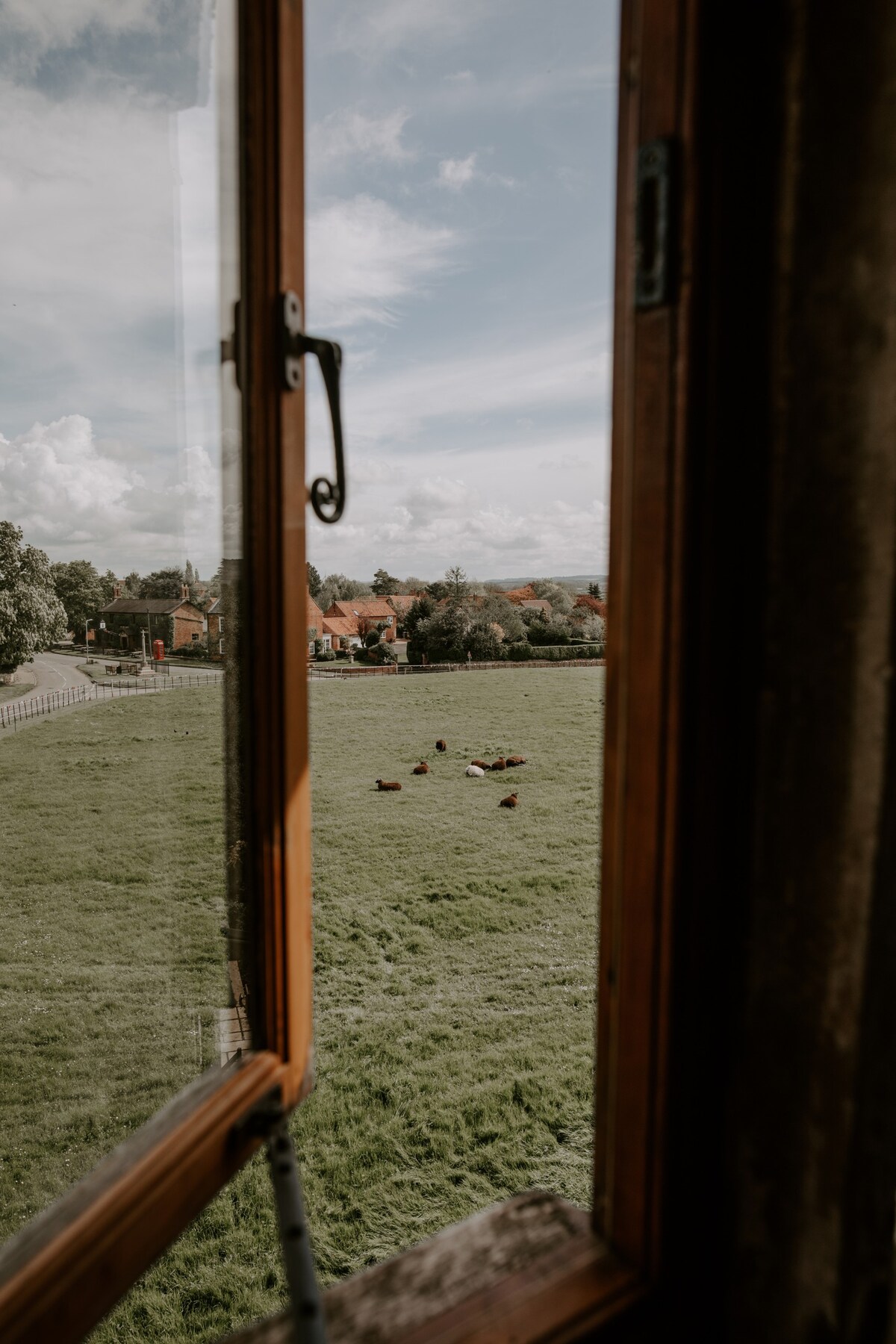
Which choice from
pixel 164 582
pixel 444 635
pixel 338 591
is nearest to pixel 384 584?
pixel 338 591

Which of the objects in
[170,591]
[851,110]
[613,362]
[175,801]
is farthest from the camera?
[175,801]

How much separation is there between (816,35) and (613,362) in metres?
0.26

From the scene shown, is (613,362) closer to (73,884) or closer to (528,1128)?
(73,884)

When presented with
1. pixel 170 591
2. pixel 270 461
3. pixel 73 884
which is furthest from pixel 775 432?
pixel 73 884

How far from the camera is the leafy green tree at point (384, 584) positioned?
21.4 m

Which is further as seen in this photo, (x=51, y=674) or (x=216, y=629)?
(x=51, y=674)

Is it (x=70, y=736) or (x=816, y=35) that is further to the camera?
(x=70, y=736)

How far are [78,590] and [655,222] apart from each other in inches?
37.3

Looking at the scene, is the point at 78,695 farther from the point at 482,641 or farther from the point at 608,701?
the point at 482,641

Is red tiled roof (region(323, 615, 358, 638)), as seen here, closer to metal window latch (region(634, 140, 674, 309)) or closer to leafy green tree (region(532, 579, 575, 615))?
leafy green tree (region(532, 579, 575, 615))

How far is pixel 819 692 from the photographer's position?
573mm

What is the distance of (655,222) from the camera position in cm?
58

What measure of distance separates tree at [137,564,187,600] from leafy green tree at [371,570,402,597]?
66.7 feet

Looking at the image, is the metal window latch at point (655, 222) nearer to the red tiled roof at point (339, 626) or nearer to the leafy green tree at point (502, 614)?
the red tiled roof at point (339, 626)
